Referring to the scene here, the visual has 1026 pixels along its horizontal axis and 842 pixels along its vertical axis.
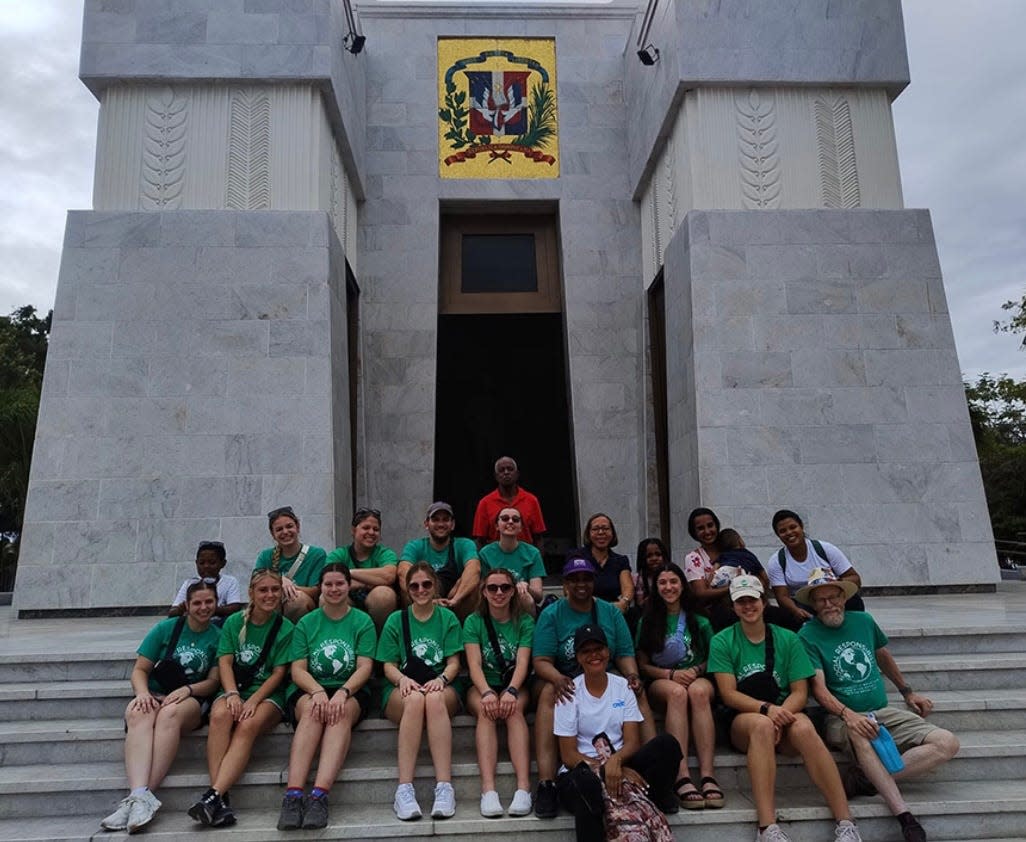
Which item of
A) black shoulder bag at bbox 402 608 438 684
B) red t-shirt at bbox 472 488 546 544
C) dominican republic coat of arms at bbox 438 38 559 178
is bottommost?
black shoulder bag at bbox 402 608 438 684

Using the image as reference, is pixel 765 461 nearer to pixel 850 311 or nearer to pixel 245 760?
pixel 850 311

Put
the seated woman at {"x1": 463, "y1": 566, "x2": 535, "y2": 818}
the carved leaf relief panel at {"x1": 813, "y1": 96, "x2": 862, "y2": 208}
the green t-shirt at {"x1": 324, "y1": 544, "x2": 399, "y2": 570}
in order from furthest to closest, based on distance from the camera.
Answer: the carved leaf relief panel at {"x1": 813, "y1": 96, "x2": 862, "y2": 208} < the green t-shirt at {"x1": 324, "y1": 544, "x2": 399, "y2": 570} < the seated woman at {"x1": 463, "y1": 566, "x2": 535, "y2": 818}

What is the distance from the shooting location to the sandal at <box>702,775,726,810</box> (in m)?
4.39

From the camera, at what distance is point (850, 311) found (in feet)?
34.0

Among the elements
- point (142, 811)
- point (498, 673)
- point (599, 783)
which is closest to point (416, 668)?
point (498, 673)

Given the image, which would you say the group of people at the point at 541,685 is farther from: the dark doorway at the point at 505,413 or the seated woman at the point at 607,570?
the dark doorway at the point at 505,413

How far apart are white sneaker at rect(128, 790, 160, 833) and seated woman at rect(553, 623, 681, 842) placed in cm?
229

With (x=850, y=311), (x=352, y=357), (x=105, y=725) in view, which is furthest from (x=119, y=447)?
(x=850, y=311)

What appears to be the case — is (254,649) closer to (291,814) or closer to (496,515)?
(291,814)

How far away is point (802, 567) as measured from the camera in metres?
5.94

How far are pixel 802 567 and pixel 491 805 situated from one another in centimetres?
303

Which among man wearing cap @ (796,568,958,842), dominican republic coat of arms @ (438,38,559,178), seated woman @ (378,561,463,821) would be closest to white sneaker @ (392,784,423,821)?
seated woman @ (378,561,463,821)

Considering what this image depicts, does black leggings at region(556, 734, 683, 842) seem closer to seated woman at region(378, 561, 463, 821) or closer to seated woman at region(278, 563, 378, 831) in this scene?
seated woman at region(378, 561, 463, 821)

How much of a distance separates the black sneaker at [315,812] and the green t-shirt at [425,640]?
0.80m
